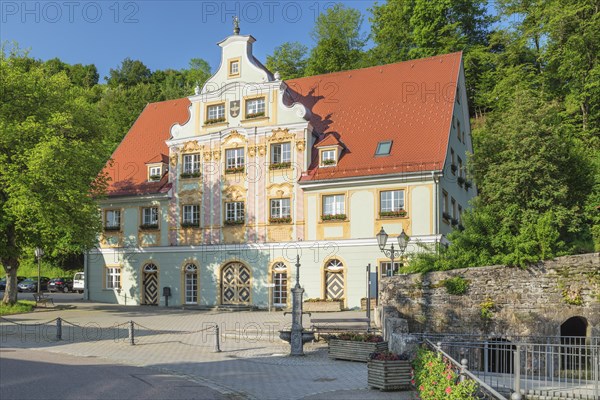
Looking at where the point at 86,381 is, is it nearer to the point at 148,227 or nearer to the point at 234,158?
the point at 234,158

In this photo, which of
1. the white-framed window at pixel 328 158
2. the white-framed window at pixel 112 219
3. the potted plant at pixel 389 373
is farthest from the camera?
the white-framed window at pixel 112 219

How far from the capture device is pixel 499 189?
88.8 feet

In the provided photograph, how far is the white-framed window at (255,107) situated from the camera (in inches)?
1337

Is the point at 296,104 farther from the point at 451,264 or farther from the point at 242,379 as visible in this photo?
the point at 242,379

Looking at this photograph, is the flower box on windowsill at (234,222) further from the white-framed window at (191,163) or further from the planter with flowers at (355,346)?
the planter with flowers at (355,346)

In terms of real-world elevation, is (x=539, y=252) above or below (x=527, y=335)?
above

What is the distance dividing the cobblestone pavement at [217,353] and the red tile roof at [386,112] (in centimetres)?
769

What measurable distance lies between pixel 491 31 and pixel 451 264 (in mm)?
36135

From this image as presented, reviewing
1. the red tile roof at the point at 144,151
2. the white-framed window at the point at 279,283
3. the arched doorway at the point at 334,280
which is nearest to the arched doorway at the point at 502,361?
the arched doorway at the point at 334,280

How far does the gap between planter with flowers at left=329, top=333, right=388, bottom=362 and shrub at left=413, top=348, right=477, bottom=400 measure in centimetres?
476

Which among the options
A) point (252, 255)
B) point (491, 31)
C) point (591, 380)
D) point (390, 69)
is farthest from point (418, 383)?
point (491, 31)

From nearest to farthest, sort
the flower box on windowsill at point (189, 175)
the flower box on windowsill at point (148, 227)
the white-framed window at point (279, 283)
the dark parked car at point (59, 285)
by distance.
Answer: the white-framed window at point (279, 283) < the flower box on windowsill at point (189, 175) < the flower box on windowsill at point (148, 227) < the dark parked car at point (59, 285)

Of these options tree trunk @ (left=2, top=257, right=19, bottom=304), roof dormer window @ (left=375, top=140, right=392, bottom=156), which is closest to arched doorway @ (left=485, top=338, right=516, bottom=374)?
roof dormer window @ (left=375, top=140, right=392, bottom=156)

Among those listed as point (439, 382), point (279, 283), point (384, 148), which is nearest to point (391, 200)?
point (384, 148)
